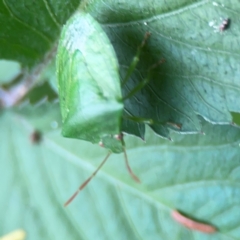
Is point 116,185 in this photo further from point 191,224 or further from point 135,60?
point 135,60

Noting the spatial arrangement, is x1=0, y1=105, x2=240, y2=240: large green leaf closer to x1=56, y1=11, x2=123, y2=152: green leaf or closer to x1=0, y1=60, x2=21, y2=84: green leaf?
x1=0, y1=60, x2=21, y2=84: green leaf

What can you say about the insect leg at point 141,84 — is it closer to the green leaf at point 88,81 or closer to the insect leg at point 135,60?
the insect leg at point 135,60

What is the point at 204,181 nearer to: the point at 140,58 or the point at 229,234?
the point at 229,234

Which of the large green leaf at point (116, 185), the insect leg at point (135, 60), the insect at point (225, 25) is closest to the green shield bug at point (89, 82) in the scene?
the insect leg at point (135, 60)

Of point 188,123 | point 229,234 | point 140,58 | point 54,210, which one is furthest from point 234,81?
point 54,210

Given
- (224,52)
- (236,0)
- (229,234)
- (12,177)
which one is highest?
(236,0)

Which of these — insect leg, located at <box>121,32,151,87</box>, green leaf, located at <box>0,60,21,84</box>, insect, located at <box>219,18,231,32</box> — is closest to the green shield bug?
insect leg, located at <box>121,32,151,87</box>
